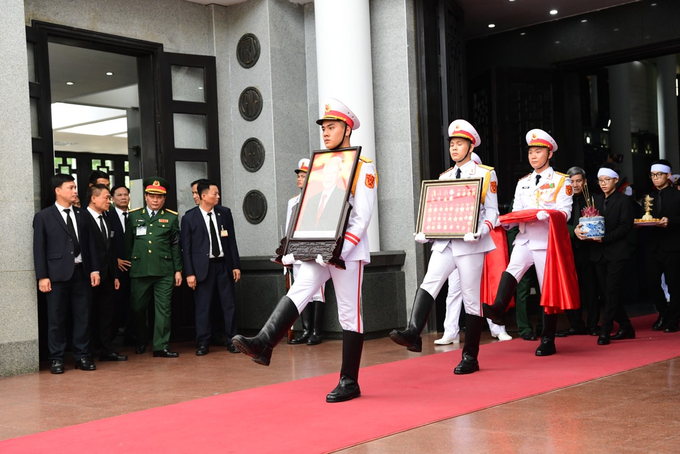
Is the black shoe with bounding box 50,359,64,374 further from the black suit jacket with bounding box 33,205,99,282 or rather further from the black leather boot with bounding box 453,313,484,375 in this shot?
the black leather boot with bounding box 453,313,484,375

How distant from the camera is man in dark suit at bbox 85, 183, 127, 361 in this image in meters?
7.73

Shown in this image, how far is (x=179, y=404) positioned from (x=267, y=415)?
0.82m

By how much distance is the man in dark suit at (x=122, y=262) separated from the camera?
838 cm

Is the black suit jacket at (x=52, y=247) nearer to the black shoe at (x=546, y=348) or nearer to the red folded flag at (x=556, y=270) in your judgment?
the red folded flag at (x=556, y=270)

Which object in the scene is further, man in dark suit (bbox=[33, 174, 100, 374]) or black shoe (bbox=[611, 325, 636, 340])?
black shoe (bbox=[611, 325, 636, 340])

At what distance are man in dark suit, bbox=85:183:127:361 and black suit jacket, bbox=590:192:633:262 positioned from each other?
4.62 m

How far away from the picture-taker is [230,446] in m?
3.99

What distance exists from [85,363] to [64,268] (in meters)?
0.86

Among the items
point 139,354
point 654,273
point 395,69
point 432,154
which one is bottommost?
point 139,354

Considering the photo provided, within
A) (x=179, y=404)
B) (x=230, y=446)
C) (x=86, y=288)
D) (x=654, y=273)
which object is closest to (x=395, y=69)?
(x=654, y=273)

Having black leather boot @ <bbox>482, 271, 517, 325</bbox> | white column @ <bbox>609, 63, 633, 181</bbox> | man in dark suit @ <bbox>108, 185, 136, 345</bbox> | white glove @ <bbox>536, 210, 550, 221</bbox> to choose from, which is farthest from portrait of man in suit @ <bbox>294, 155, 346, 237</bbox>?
white column @ <bbox>609, 63, 633, 181</bbox>

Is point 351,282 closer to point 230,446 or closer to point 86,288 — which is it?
point 230,446

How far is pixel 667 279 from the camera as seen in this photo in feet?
27.8

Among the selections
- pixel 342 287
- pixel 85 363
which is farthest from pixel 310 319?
pixel 342 287
